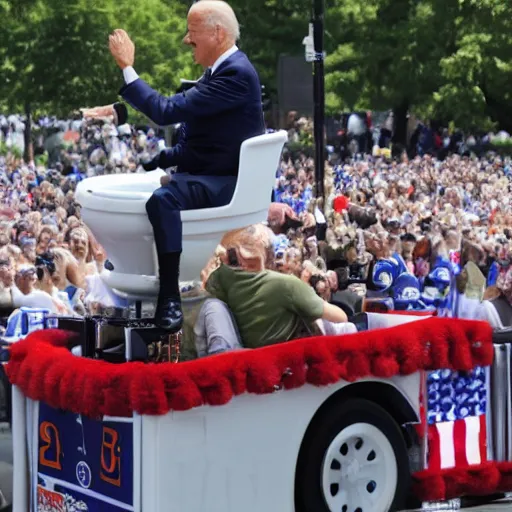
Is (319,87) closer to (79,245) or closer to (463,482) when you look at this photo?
(79,245)

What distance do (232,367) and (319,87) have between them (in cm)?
1424

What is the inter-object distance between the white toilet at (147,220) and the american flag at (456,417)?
1254 millimetres

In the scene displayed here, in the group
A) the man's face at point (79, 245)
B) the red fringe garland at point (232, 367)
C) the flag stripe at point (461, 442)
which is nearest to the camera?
the red fringe garland at point (232, 367)

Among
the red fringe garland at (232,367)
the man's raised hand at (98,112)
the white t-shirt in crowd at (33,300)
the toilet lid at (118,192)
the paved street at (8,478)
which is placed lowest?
the paved street at (8,478)

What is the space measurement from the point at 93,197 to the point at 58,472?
128cm

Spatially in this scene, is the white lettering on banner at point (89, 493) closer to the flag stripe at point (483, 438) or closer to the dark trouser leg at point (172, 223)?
the dark trouser leg at point (172, 223)

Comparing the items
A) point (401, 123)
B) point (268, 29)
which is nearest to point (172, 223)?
point (268, 29)

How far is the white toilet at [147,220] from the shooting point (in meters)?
6.85

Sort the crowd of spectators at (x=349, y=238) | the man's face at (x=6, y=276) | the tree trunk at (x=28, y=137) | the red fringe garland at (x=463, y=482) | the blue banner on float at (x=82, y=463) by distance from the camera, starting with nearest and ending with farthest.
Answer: the blue banner on float at (x=82, y=463) < the red fringe garland at (x=463, y=482) < the crowd of spectators at (x=349, y=238) < the man's face at (x=6, y=276) < the tree trunk at (x=28, y=137)

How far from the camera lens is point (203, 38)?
6.91m

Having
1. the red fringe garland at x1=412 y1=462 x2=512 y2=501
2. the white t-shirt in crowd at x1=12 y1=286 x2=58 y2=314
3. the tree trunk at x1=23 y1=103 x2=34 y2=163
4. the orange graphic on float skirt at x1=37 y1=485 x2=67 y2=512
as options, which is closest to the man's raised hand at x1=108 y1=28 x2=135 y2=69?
the orange graphic on float skirt at x1=37 y1=485 x2=67 y2=512

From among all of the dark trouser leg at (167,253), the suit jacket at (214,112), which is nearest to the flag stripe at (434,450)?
the dark trouser leg at (167,253)

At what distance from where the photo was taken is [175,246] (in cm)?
672

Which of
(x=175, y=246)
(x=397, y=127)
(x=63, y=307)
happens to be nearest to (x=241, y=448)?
(x=175, y=246)
